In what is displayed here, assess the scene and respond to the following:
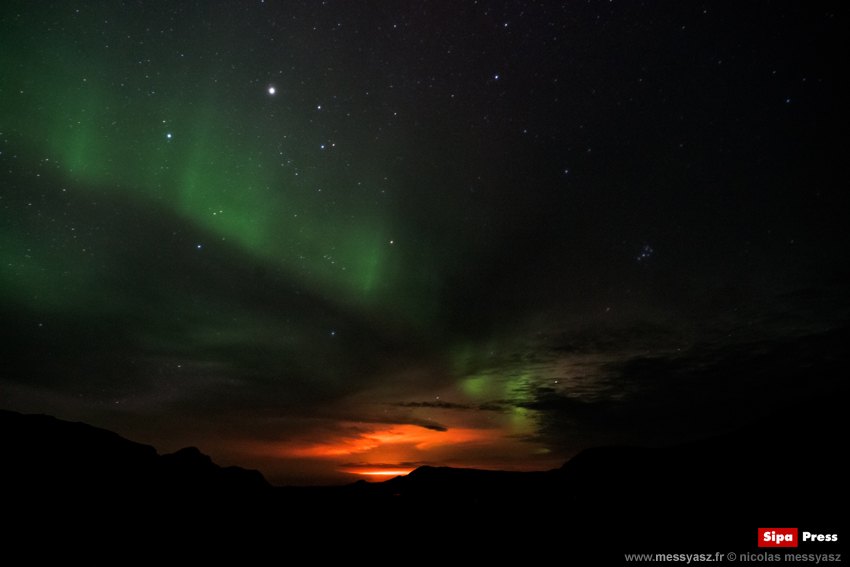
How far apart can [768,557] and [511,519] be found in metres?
12.5

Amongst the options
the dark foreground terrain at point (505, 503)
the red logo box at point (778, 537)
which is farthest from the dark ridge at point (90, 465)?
the red logo box at point (778, 537)

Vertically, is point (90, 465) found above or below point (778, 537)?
below

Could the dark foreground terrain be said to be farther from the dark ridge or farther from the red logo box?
the red logo box

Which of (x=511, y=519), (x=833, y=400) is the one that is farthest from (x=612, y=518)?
(x=833, y=400)

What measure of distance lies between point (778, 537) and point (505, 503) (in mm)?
19627

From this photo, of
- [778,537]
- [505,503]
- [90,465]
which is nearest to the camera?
[778,537]

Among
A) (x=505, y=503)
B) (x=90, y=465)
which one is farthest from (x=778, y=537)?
(x=90, y=465)

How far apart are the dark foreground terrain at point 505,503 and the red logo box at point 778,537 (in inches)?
28.5

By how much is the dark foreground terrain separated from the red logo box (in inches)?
28.5

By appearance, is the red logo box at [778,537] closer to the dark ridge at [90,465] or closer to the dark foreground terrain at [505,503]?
the dark foreground terrain at [505,503]

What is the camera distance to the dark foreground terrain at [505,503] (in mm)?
16344

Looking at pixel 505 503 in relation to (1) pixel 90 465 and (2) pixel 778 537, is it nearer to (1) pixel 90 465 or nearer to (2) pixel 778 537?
(2) pixel 778 537

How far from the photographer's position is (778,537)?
1299cm

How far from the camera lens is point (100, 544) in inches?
639
